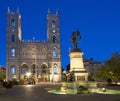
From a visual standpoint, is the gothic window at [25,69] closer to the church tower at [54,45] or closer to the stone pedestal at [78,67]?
the church tower at [54,45]

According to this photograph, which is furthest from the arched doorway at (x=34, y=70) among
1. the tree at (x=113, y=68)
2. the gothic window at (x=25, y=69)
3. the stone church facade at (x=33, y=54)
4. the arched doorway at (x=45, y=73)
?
the tree at (x=113, y=68)

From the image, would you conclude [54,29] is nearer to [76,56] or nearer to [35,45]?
[35,45]

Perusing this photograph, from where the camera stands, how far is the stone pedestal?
3086 cm

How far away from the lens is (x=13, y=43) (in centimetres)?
15025

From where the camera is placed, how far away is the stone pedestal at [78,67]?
30.9 metres

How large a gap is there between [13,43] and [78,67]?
4795 inches

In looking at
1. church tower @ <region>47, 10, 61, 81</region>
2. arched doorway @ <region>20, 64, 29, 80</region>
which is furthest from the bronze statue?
arched doorway @ <region>20, 64, 29, 80</region>

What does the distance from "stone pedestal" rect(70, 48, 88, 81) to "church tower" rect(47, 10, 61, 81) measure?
11015 cm

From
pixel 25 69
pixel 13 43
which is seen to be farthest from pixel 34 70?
pixel 13 43

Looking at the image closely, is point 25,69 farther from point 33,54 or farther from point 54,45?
point 54,45

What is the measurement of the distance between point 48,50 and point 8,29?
76.1 ft

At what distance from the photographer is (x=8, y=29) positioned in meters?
151

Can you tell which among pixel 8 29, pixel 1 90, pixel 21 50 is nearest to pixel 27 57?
pixel 21 50

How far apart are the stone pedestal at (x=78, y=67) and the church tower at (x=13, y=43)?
11466 centimetres
